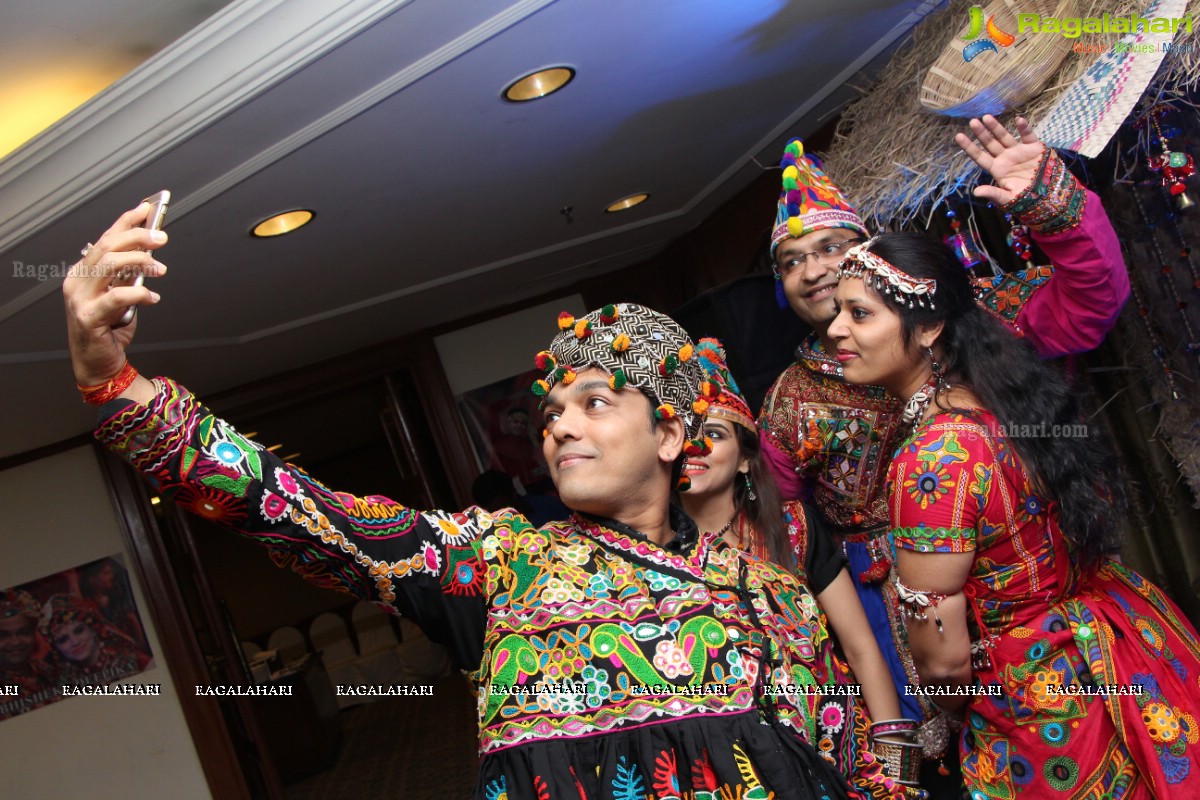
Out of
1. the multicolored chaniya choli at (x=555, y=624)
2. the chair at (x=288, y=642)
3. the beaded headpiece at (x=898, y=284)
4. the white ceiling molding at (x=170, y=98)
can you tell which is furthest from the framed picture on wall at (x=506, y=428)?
the chair at (x=288, y=642)

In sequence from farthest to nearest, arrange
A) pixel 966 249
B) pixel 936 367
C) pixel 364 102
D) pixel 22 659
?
pixel 22 659 → pixel 966 249 → pixel 364 102 → pixel 936 367

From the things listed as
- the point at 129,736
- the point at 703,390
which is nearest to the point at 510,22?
the point at 703,390

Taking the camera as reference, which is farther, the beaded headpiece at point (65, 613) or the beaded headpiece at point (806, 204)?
the beaded headpiece at point (65, 613)

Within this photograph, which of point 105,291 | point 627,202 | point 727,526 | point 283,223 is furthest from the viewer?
point 627,202

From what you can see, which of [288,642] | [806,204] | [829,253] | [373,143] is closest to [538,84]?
[373,143]

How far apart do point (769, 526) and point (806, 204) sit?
2.66 ft

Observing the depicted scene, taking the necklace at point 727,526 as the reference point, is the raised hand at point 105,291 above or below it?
above

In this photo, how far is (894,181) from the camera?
92.3 inches

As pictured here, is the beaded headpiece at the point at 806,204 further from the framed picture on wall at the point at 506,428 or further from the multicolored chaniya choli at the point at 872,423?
the framed picture on wall at the point at 506,428

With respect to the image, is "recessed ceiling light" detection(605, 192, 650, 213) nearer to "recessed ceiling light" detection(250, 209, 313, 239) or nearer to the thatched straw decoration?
the thatched straw decoration

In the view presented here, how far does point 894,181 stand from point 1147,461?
934 millimetres

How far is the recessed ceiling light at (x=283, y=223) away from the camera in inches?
109

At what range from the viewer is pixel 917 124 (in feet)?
7.55

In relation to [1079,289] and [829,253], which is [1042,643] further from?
[829,253]
